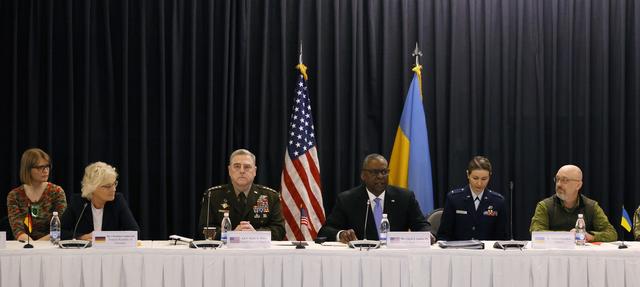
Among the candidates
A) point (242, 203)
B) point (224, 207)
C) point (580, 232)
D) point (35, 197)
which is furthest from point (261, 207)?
point (580, 232)

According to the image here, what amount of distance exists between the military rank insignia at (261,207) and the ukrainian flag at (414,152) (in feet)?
5.84

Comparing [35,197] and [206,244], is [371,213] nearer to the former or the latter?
[206,244]

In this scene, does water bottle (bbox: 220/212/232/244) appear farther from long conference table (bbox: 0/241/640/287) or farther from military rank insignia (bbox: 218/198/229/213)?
long conference table (bbox: 0/241/640/287)

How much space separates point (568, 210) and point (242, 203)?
7.29ft

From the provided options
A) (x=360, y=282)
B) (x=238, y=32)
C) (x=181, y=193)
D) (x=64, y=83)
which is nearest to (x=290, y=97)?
(x=238, y=32)

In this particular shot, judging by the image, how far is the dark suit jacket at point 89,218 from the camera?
5.30 meters

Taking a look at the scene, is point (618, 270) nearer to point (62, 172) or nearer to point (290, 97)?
point (290, 97)

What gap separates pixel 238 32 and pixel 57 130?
1815mm

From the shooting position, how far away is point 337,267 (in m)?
4.45

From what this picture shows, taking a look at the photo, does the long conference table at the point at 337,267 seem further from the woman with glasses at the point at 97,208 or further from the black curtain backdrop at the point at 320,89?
the black curtain backdrop at the point at 320,89

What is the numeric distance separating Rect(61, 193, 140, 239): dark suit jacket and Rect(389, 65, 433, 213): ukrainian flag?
8.36 ft

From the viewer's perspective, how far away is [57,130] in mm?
7184

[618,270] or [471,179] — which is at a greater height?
[471,179]

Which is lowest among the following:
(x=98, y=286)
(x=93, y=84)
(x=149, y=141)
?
(x=98, y=286)
